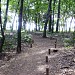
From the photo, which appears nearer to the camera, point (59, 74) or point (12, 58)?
point (59, 74)

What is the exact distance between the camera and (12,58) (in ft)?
61.1

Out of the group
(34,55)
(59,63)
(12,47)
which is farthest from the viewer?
(12,47)

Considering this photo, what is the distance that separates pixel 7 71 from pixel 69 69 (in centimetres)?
501

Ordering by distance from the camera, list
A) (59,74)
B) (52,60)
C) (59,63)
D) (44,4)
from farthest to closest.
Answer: (44,4) < (52,60) < (59,63) < (59,74)

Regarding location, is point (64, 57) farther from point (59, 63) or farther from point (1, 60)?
point (1, 60)

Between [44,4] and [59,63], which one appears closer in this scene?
[59,63]

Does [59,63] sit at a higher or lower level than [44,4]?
lower

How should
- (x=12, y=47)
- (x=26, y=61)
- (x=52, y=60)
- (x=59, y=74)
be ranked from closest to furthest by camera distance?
1. (x=59, y=74)
2. (x=52, y=60)
3. (x=26, y=61)
4. (x=12, y=47)

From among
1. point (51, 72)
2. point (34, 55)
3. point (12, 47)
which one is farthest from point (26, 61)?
point (12, 47)

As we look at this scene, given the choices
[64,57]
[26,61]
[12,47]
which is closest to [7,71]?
[26,61]

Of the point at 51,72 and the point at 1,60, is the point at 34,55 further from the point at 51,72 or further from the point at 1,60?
the point at 51,72

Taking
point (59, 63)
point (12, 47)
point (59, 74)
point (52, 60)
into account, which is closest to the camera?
point (59, 74)

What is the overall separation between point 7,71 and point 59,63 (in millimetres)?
4143

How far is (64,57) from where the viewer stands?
16062mm
